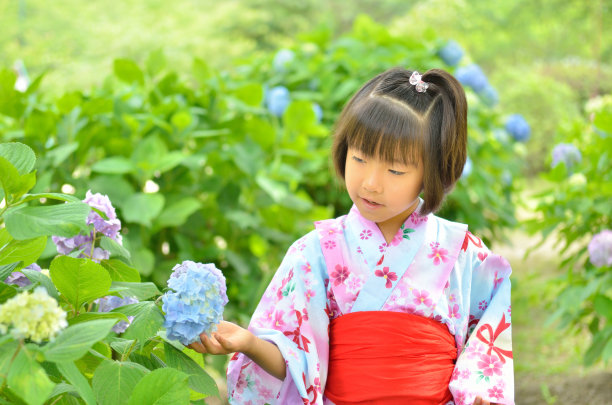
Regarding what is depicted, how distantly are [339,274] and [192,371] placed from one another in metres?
0.49

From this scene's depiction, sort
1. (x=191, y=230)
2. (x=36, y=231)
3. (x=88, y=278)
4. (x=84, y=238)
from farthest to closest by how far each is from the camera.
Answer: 1. (x=191, y=230)
2. (x=84, y=238)
3. (x=88, y=278)
4. (x=36, y=231)

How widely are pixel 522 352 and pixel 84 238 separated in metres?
3.10

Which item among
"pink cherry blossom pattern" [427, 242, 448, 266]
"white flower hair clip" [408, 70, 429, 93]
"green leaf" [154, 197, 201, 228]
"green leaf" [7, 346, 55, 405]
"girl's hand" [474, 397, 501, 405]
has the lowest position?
"green leaf" [154, 197, 201, 228]

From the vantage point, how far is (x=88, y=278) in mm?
1103

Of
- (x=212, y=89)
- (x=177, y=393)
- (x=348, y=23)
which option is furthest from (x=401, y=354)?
(x=348, y=23)

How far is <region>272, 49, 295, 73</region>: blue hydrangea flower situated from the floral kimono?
2350 mm

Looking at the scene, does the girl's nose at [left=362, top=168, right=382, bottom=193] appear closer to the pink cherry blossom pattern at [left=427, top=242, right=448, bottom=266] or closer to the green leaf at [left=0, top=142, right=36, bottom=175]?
the pink cherry blossom pattern at [left=427, top=242, right=448, bottom=266]

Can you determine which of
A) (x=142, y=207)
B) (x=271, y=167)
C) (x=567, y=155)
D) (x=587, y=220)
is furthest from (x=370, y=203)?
(x=567, y=155)

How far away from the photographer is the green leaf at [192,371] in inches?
46.5

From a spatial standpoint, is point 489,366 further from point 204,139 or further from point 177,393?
point 204,139

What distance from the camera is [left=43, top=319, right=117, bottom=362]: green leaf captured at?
2.81 ft

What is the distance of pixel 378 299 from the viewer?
1.55 meters

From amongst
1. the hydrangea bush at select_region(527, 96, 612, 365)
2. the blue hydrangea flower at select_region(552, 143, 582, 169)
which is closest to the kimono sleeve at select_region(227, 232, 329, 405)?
the hydrangea bush at select_region(527, 96, 612, 365)

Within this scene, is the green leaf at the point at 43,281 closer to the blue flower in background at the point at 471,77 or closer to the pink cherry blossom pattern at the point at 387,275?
the pink cherry blossom pattern at the point at 387,275
